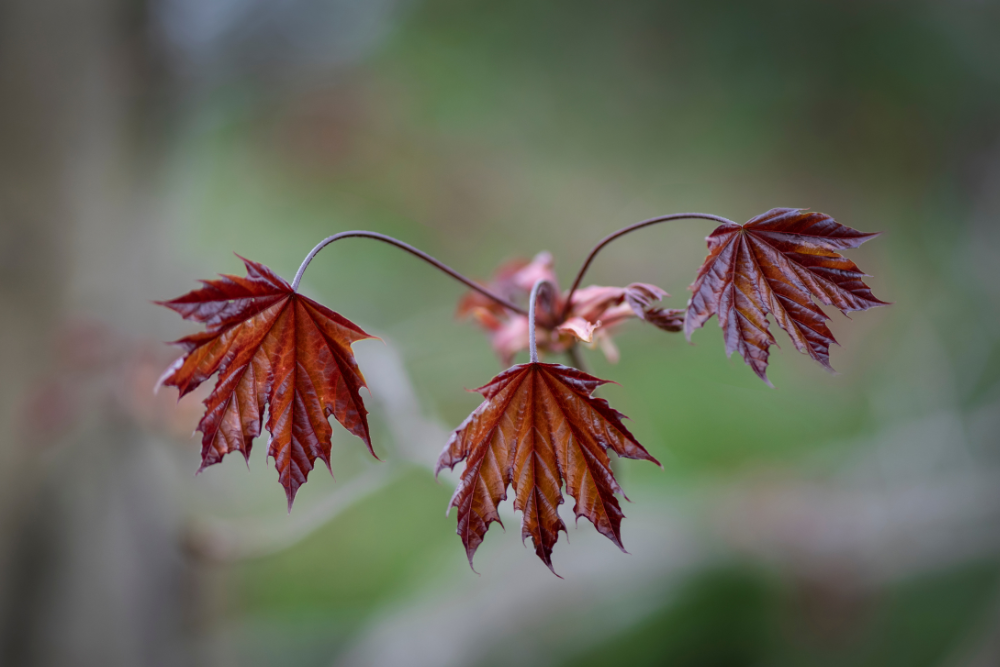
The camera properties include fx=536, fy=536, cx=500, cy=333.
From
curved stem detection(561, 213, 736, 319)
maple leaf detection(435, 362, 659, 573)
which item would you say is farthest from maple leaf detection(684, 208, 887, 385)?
maple leaf detection(435, 362, 659, 573)

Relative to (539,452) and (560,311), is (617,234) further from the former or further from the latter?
(539,452)

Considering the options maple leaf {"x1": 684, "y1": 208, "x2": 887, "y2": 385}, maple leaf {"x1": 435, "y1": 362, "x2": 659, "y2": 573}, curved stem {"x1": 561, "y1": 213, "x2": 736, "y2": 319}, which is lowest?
maple leaf {"x1": 435, "y1": 362, "x2": 659, "y2": 573}

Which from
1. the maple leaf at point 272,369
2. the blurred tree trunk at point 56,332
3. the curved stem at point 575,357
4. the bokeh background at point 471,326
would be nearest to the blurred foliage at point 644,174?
the bokeh background at point 471,326

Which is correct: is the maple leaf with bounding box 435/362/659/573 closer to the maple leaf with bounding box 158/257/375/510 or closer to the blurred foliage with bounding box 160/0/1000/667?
the maple leaf with bounding box 158/257/375/510

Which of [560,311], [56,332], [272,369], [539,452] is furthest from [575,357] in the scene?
[56,332]

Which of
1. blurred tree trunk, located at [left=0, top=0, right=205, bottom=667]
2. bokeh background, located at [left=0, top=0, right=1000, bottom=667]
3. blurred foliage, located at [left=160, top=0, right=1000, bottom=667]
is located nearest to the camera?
blurred tree trunk, located at [left=0, top=0, right=205, bottom=667]

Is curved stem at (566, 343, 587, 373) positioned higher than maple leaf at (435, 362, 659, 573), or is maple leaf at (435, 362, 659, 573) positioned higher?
curved stem at (566, 343, 587, 373)

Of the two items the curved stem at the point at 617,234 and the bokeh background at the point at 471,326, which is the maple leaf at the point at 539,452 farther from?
the bokeh background at the point at 471,326

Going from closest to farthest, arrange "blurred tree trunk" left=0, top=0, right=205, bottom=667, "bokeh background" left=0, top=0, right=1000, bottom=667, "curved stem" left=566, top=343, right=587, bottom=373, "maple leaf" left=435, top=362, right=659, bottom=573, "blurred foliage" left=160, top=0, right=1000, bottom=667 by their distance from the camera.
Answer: "maple leaf" left=435, top=362, right=659, bottom=573 → "curved stem" left=566, top=343, right=587, bottom=373 → "blurred tree trunk" left=0, top=0, right=205, bottom=667 → "bokeh background" left=0, top=0, right=1000, bottom=667 → "blurred foliage" left=160, top=0, right=1000, bottom=667

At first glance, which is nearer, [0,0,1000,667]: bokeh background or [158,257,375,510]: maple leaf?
[158,257,375,510]: maple leaf
